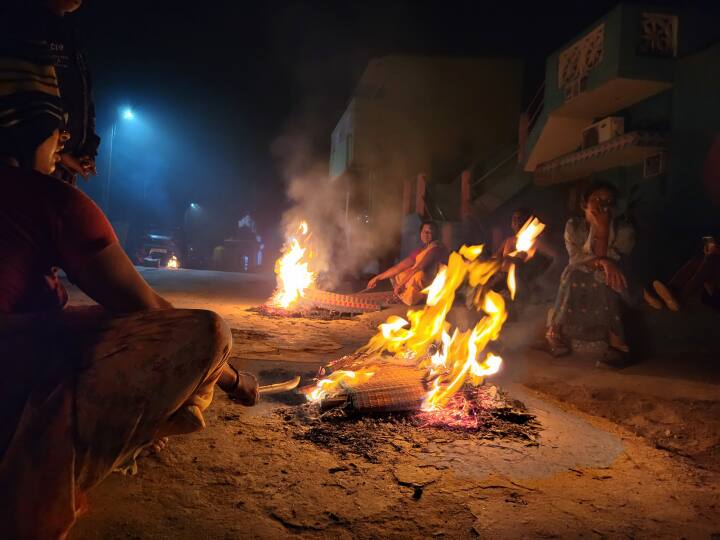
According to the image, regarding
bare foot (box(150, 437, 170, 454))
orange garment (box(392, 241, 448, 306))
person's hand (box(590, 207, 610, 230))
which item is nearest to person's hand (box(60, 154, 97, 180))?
bare foot (box(150, 437, 170, 454))

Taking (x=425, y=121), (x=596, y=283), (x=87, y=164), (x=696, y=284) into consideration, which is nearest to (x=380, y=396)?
(x=87, y=164)

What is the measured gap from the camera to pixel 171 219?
51.8 metres

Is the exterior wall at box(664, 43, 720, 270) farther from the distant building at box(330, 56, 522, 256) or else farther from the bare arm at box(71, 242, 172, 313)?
the distant building at box(330, 56, 522, 256)

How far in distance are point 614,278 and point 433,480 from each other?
5.04 meters

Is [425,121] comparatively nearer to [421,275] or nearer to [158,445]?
[421,275]

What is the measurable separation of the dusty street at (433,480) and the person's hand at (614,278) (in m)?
2.08

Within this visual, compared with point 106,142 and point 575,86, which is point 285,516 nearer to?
point 575,86

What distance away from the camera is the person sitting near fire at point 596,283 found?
21.5 ft

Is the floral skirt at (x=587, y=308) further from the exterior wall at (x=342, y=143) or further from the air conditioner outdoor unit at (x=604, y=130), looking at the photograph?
the exterior wall at (x=342, y=143)

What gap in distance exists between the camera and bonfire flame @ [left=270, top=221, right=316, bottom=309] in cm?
1161

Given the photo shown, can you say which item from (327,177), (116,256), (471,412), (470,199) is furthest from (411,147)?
(116,256)

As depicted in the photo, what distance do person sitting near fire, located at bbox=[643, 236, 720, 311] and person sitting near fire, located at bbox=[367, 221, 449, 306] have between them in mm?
5145

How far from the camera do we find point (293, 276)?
490 inches

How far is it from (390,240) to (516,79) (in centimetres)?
968
